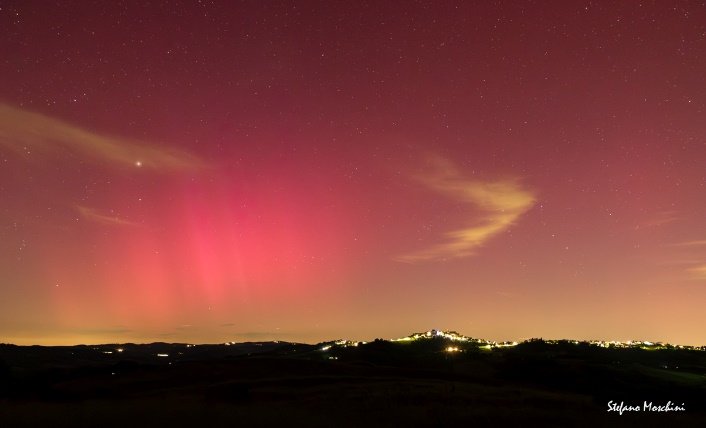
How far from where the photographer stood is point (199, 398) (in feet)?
113

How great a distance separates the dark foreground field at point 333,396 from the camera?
27.0 m

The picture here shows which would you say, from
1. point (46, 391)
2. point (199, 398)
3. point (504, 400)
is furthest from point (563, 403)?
point (46, 391)

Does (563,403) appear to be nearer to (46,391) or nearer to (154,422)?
(154,422)

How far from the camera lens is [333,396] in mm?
34688
